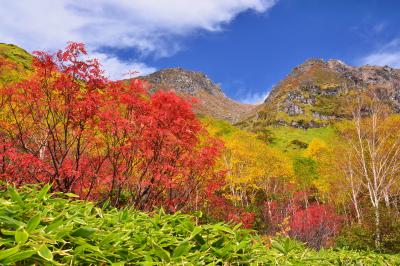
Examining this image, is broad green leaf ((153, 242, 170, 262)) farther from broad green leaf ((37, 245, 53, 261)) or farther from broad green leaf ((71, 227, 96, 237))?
broad green leaf ((37, 245, 53, 261))

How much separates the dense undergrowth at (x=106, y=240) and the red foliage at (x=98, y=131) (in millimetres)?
7418

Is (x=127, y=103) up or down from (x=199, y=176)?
up

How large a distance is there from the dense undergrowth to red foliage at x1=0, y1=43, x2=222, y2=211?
742cm

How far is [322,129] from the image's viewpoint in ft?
270

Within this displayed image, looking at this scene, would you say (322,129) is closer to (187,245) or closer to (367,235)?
(367,235)

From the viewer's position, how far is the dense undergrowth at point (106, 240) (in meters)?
1.21

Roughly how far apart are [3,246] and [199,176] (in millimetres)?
10968

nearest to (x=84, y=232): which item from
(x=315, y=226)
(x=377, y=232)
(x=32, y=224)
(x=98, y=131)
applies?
(x=32, y=224)

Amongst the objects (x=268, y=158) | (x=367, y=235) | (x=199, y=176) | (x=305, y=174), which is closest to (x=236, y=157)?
(x=268, y=158)

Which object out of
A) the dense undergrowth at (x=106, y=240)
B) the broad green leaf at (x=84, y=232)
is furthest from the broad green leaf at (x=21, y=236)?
the broad green leaf at (x=84, y=232)

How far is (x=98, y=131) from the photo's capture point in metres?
9.89

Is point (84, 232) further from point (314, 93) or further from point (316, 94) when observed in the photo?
point (314, 93)

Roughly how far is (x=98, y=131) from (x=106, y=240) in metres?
8.84

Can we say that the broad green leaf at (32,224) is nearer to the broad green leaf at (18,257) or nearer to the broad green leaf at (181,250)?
the broad green leaf at (18,257)
